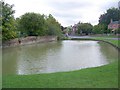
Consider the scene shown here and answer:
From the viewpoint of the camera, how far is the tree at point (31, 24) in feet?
165

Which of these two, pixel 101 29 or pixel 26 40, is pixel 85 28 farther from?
pixel 26 40

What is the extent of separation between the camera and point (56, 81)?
7.93m

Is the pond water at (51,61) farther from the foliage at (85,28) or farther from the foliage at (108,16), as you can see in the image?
the foliage at (85,28)

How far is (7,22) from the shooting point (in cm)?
3522

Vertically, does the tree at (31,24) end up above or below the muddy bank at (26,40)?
above

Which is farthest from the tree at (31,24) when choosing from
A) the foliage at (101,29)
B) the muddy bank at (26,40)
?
the foliage at (101,29)

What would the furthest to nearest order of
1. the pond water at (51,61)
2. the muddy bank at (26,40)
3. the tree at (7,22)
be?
the muddy bank at (26,40) < the tree at (7,22) < the pond water at (51,61)

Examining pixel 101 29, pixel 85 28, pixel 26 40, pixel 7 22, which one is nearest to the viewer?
pixel 7 22

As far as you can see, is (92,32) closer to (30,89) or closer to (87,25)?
(87,25)

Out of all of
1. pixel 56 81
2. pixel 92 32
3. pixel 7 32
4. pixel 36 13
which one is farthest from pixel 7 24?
pixel 92 32

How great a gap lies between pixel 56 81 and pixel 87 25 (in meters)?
86.8

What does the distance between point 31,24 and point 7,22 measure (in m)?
15.3

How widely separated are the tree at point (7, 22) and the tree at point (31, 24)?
1350cm

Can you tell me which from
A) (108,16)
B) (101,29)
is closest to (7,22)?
(101,29)
